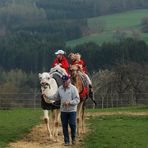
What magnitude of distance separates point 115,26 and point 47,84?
3356 inches

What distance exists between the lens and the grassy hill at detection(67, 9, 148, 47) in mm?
89500

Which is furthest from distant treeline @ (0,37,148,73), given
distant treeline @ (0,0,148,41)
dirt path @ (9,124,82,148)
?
dirt path @ (9,124,82,148)

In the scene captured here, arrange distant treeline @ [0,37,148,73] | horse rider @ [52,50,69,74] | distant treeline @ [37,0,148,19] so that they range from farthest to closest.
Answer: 1. distant treeline @ [37,0,148,19]
2. distant treeline @ [0,37,148,73]
3. horse rider @ [52,50,69,74]

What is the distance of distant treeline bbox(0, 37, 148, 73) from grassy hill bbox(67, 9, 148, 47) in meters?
6.58

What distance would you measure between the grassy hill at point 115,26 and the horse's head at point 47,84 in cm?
6927

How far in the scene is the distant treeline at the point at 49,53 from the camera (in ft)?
225

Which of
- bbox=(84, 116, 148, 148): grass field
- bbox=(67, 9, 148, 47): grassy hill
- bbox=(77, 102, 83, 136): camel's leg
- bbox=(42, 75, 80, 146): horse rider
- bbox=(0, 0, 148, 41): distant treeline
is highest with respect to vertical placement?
bbox=(0, 0, 148, 41): distant treeline

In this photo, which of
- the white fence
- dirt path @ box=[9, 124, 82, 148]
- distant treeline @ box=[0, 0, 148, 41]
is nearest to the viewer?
dirt path @ box=[9, 124, 82, 148]

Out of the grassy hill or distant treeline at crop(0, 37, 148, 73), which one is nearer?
distant treeline at crop(0, 37, 148, 73)

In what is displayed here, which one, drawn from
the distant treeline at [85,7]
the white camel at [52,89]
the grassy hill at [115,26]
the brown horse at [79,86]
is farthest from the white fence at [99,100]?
the distant treeline at [85,7]

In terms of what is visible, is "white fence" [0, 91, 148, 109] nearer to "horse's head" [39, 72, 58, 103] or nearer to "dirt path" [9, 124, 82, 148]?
"dirt path" [9, 124, 82, 148]

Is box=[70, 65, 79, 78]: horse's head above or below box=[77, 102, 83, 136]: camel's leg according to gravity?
above

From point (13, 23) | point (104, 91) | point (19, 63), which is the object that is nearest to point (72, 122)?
point (104, 91)

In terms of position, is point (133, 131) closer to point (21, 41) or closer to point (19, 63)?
point (19, 63)
